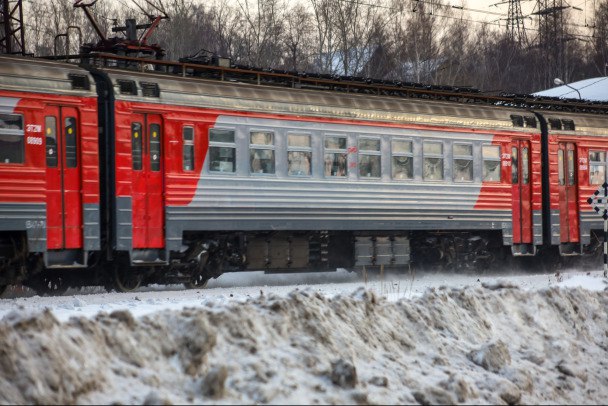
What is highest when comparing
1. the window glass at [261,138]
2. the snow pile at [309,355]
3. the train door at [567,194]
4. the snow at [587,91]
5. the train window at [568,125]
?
the snow at [587,91]

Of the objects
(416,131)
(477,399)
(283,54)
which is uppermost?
(283,54)

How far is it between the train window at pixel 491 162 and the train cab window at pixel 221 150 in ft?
23.4

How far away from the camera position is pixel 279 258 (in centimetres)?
2241

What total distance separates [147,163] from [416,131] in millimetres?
6952

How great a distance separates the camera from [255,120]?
2134 cm

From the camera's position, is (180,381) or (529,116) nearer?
(180,381)

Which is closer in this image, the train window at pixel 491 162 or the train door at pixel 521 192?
the train window at pixel 491 162

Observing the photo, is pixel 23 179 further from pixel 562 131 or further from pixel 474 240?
pixel 562 131

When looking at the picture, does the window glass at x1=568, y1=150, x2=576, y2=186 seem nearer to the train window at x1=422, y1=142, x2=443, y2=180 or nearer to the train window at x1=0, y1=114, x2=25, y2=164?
the train window at x1=422, y1=142, x2=443, y2=180

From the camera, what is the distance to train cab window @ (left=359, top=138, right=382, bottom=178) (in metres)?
23.3

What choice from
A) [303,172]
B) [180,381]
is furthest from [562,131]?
[180,381]

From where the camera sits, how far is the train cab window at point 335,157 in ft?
74.3

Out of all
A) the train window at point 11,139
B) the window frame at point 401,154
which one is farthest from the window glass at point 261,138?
the train window at point 11,139

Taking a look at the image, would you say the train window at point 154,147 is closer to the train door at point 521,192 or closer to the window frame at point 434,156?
the window frame at point 434,156
